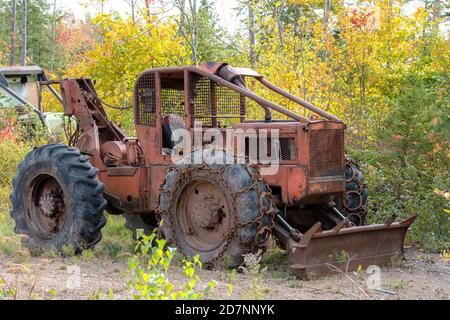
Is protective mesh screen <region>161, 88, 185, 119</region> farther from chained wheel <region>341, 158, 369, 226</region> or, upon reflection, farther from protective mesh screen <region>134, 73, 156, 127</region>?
chained wheel <region>341, 158, 369, 226</region>

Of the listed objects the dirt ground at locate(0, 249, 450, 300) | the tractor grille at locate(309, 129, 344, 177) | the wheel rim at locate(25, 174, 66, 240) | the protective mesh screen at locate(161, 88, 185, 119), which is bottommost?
the dirt ground at locate(0, 249, 450, 300)

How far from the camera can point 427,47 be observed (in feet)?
49.1

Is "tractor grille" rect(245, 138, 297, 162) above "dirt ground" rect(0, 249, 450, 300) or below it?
above

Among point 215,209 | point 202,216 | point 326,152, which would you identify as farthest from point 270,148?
point 202,216

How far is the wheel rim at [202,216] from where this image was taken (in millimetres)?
8602

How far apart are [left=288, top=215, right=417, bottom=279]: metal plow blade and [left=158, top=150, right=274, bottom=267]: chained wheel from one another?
488mm

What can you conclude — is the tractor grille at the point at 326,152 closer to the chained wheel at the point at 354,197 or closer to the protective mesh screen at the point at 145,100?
the chained wheel at the point at 354,197

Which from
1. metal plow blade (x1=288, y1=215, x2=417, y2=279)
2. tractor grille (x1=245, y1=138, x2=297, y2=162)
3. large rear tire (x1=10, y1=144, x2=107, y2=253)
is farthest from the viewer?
large rear tire (x1=10, y1=144, x2=107, y2=253)

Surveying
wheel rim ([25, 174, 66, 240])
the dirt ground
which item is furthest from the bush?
wheel rim ([25, 174, 66, 240])

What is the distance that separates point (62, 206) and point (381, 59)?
751 cm

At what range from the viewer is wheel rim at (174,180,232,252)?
8602 mm

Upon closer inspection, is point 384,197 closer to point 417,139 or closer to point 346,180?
point 417,139

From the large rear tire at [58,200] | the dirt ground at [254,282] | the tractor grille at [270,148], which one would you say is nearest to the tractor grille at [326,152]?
the tractor grille at [270,148]
